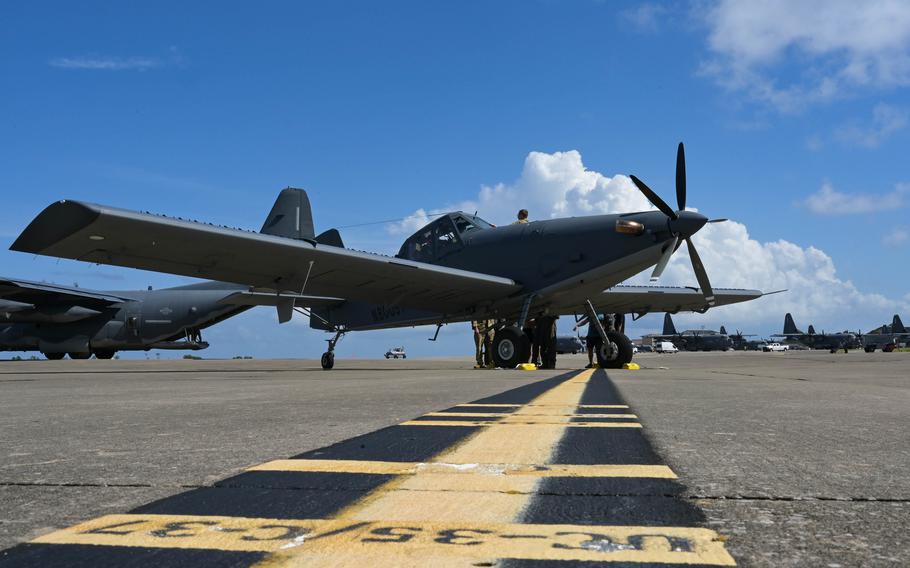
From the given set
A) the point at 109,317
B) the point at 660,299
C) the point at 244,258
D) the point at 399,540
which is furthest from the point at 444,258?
the point at 109,317

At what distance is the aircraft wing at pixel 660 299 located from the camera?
20141 mm

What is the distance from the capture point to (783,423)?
4.04 m

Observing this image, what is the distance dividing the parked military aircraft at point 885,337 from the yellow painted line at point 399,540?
2661 inches

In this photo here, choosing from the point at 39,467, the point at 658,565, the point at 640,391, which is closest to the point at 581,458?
the point at 658,565

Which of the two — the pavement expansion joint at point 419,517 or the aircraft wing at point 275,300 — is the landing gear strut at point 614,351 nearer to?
the aircraft wing at point 275,300

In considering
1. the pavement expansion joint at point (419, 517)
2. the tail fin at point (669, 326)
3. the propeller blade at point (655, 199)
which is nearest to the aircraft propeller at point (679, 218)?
the propeller blade at point (655, 199)

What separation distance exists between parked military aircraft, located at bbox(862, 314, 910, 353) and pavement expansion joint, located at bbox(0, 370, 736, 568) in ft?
219

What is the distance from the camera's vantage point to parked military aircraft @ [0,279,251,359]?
31719 millimetres

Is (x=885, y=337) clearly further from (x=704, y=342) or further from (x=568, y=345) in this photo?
(x=568, y=345)

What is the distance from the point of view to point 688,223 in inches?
581

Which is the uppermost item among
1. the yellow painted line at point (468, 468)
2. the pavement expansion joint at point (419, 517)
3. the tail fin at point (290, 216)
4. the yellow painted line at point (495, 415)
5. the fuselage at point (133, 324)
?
the tail fin at point (290, 216)

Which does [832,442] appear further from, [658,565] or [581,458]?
[658,565]

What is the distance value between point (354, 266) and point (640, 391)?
875 centimetres

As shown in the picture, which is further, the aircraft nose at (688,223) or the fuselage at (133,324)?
the fuselage at (133,324)
